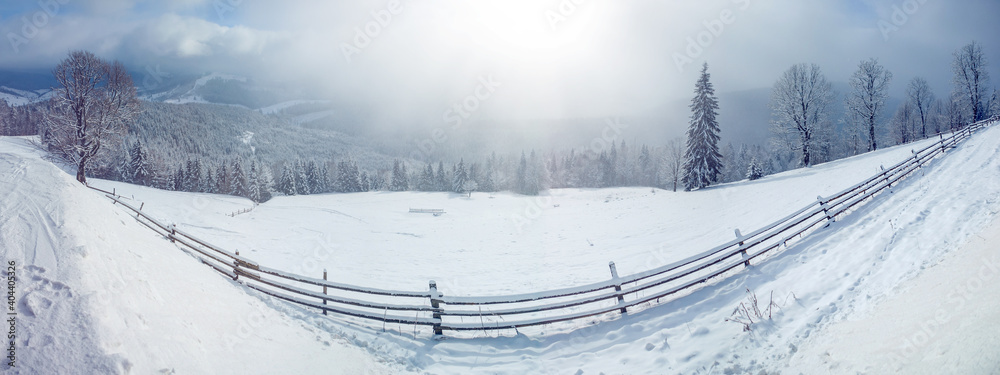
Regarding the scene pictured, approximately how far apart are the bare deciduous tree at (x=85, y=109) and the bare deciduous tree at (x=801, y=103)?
57.9 meters

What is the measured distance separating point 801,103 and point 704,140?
1038 centimetres

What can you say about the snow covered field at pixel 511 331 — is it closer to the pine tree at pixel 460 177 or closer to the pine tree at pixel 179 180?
the pine tree at pixel 460 177

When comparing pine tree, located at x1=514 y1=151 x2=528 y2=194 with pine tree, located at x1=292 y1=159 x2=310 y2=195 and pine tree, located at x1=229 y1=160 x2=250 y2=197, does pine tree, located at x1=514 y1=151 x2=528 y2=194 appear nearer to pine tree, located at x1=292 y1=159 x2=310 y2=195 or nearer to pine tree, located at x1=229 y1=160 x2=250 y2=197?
pine tree, located at x1=292 y1=159 x2=310 y2=195

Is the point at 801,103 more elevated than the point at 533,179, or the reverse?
the point at 801,103

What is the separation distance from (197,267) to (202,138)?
583 feet

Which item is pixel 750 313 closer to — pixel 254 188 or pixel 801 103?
pixel 801 103

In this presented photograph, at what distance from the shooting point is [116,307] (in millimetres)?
4855

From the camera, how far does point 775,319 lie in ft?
21.0

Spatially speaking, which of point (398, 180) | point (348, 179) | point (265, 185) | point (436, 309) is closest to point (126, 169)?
point (265, 185)

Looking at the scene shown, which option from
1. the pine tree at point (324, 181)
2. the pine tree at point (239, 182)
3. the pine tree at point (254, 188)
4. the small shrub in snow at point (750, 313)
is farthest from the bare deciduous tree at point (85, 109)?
the pine tree at point (324, 181)

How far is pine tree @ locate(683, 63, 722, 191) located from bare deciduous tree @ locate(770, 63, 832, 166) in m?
7.12

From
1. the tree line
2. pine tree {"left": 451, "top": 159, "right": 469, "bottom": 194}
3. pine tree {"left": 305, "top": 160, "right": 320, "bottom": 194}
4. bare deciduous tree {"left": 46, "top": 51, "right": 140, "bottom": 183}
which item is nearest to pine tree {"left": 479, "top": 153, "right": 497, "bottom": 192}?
the tree line

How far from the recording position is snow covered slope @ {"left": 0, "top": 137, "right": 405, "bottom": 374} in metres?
4.27

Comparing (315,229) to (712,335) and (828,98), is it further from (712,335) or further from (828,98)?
(828,98)
